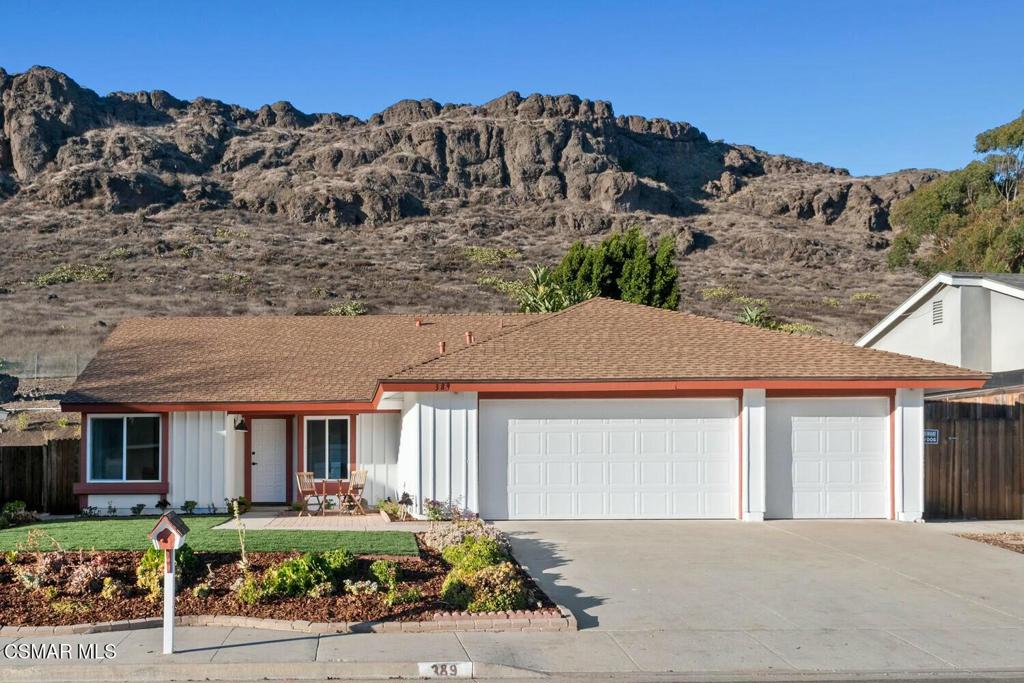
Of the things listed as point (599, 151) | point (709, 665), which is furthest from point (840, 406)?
point (599, 151)

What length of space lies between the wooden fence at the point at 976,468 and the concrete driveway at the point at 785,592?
7.44 feet

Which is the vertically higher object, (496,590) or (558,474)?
(558,474)

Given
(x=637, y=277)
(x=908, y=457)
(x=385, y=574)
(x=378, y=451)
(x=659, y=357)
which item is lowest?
(x=385, y=574)

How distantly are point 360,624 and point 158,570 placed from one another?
284cm

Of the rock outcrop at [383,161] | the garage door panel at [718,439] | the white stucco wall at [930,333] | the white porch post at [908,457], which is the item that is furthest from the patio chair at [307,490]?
the rock outcrop at [383,161]

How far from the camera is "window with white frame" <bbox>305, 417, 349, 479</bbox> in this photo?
21641 mm

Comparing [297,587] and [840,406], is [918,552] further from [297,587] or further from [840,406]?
[297,587]

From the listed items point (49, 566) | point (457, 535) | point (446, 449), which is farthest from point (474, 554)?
point (446, 449)

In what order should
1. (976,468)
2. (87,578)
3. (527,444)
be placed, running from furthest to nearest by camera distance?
(976,468)
(527,444)
(87,578)

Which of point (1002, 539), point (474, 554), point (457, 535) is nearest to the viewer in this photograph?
point (474, 554)

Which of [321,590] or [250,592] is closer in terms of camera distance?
[250,592]

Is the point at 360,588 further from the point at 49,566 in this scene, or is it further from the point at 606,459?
the point at 606,459

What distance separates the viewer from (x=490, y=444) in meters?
18.7

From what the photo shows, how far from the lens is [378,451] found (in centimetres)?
2139
